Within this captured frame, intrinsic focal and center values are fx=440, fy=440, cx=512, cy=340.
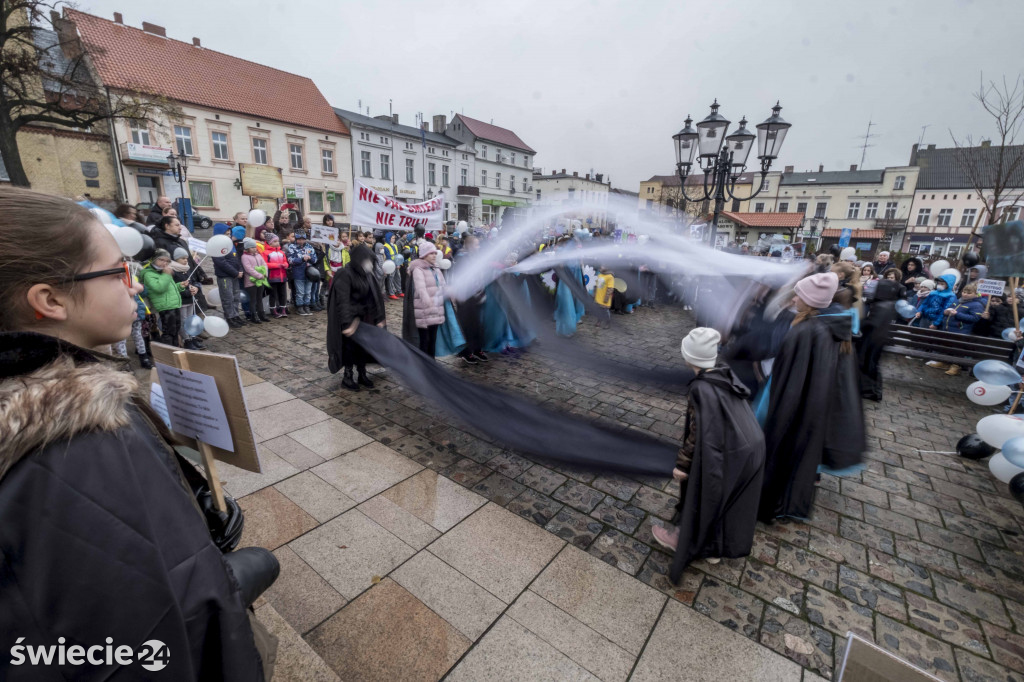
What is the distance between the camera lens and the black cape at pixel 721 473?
273 centimetres

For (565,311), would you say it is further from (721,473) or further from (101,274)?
(101,274)

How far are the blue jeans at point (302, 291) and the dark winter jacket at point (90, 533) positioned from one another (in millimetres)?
9809

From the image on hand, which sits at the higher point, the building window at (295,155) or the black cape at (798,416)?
the building window at (295,155)

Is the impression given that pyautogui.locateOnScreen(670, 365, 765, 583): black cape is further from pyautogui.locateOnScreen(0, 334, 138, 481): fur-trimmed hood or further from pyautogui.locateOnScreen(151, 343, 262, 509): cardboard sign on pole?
pyautogui.locateOnScreen(0, 334, 138, 481): fur-trimmed hood

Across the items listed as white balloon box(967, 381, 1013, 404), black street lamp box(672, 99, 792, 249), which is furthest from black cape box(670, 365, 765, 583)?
black street lamp box(672, 99, 792, 249)

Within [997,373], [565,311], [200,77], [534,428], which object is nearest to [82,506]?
[534,428]

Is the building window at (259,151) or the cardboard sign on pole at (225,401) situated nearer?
the cardboard sign on pole at (225,401)

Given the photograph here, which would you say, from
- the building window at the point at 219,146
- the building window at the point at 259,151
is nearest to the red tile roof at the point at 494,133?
the building window at the point at 259,151

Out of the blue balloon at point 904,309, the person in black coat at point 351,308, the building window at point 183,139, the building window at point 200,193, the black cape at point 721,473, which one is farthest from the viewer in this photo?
the building window at point 200,193

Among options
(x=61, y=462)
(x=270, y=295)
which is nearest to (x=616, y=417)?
(x=61, y=462)

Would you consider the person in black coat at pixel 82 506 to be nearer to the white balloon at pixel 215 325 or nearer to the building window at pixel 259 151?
the white balloon at pixel 215 325

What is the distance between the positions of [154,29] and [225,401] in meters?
40.0

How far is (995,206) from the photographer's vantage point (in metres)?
11.0

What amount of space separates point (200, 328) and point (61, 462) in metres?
7.14
